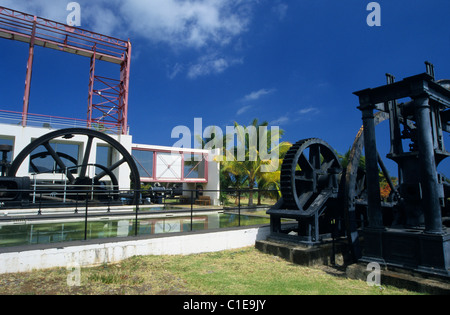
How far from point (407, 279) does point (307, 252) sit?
190 cm

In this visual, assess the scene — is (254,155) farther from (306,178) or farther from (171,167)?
(306,178)

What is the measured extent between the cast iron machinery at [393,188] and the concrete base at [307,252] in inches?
7.8

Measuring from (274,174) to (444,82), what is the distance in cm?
1302

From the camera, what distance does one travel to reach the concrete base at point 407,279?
4.17 m

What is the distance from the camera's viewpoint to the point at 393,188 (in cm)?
769

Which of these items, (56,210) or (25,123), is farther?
(25,123)

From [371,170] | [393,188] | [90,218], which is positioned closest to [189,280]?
[371,170]

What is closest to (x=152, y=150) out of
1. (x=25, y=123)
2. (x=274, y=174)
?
(x=25, y=123)

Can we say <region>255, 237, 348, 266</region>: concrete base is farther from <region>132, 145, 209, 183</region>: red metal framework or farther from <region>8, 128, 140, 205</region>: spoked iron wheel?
<region>132, 145, 209, 183</region>: red metal framework
